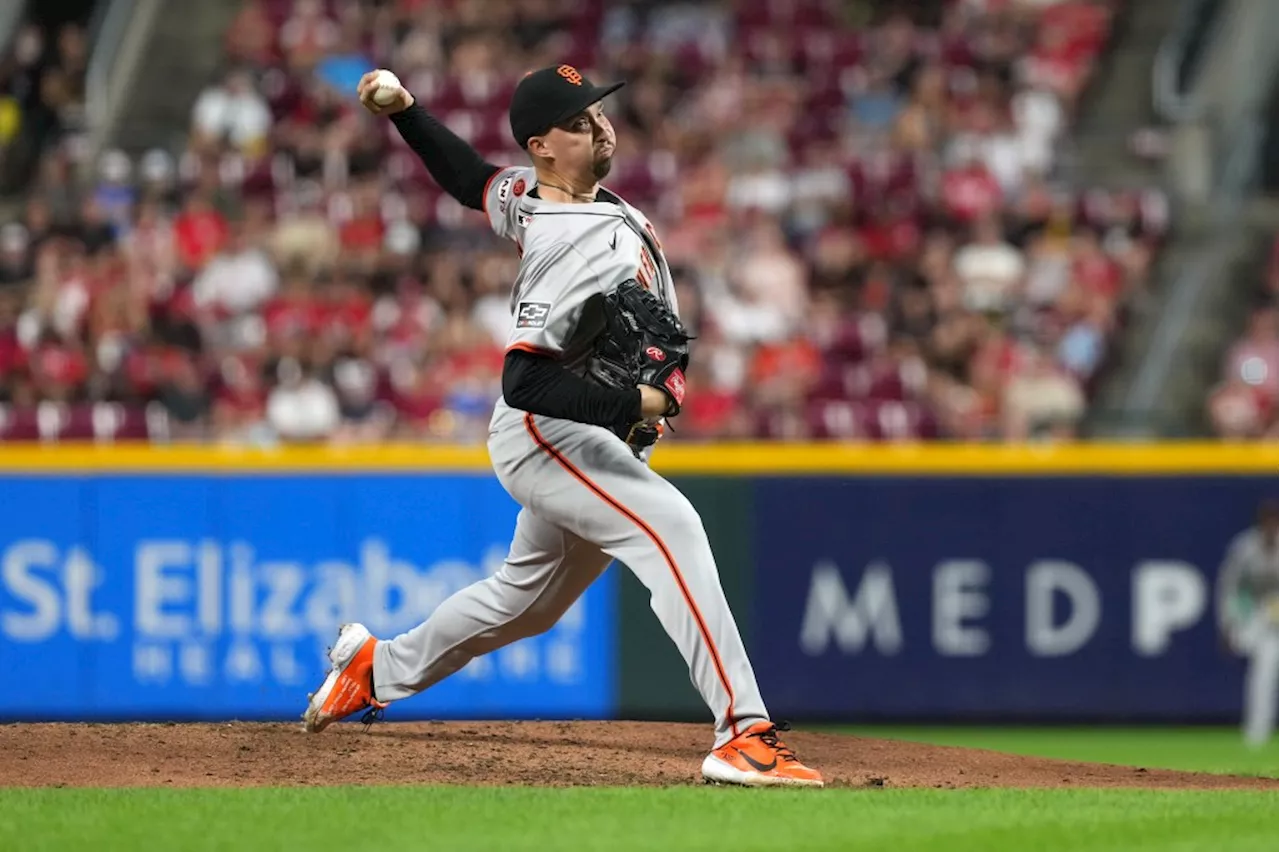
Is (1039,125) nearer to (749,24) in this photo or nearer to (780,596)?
(749,24)

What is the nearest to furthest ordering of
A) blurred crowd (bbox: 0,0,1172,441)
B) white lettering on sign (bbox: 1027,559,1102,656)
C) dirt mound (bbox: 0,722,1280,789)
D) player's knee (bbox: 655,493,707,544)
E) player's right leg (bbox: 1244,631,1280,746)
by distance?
1. player's knee (bbox: 655,493,707,544)
2. dirt mound (bbox: 0,722,1280,789)
3. player's right leg (bbox: 1244,631,1280,746)
4. white lettering on sign (bbox: 1027,559,1102,656)
5. blurred crowd (bbox: 0,0,1172,441)

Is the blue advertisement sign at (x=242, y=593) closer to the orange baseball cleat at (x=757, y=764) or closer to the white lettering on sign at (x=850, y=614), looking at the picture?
the white lettering on sign at (x=850, y=614)

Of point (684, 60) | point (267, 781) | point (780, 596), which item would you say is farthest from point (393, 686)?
point (684, 60)

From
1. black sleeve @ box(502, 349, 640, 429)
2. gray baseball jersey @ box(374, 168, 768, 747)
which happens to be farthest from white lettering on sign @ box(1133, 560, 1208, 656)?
black sleeve @ box(502, 349, 640, 429)

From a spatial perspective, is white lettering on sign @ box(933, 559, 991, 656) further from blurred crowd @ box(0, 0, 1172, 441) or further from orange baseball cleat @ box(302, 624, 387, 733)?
orange baseball cleat @ box(302, 624, 387, 733)

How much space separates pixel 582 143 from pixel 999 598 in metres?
6.53

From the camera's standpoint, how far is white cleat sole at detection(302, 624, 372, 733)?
7059 mm

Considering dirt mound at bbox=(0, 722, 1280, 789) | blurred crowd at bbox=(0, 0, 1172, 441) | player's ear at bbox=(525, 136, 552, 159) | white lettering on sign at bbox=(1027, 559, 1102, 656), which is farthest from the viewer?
blurred crowd at bbox=(0, 0, 1172, 441)

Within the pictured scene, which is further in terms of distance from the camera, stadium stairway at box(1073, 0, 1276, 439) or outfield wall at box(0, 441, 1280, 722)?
stadium stairway at box(1073, 0, 1276, 439)

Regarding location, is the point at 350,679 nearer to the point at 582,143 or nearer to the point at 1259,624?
the point at 582,143

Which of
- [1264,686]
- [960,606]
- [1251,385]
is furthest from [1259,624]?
[1251,385]

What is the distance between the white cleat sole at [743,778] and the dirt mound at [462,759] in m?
0.21

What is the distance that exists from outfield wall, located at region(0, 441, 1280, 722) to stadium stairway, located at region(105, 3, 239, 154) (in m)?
5.87

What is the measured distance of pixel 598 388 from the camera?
20.0 feet
